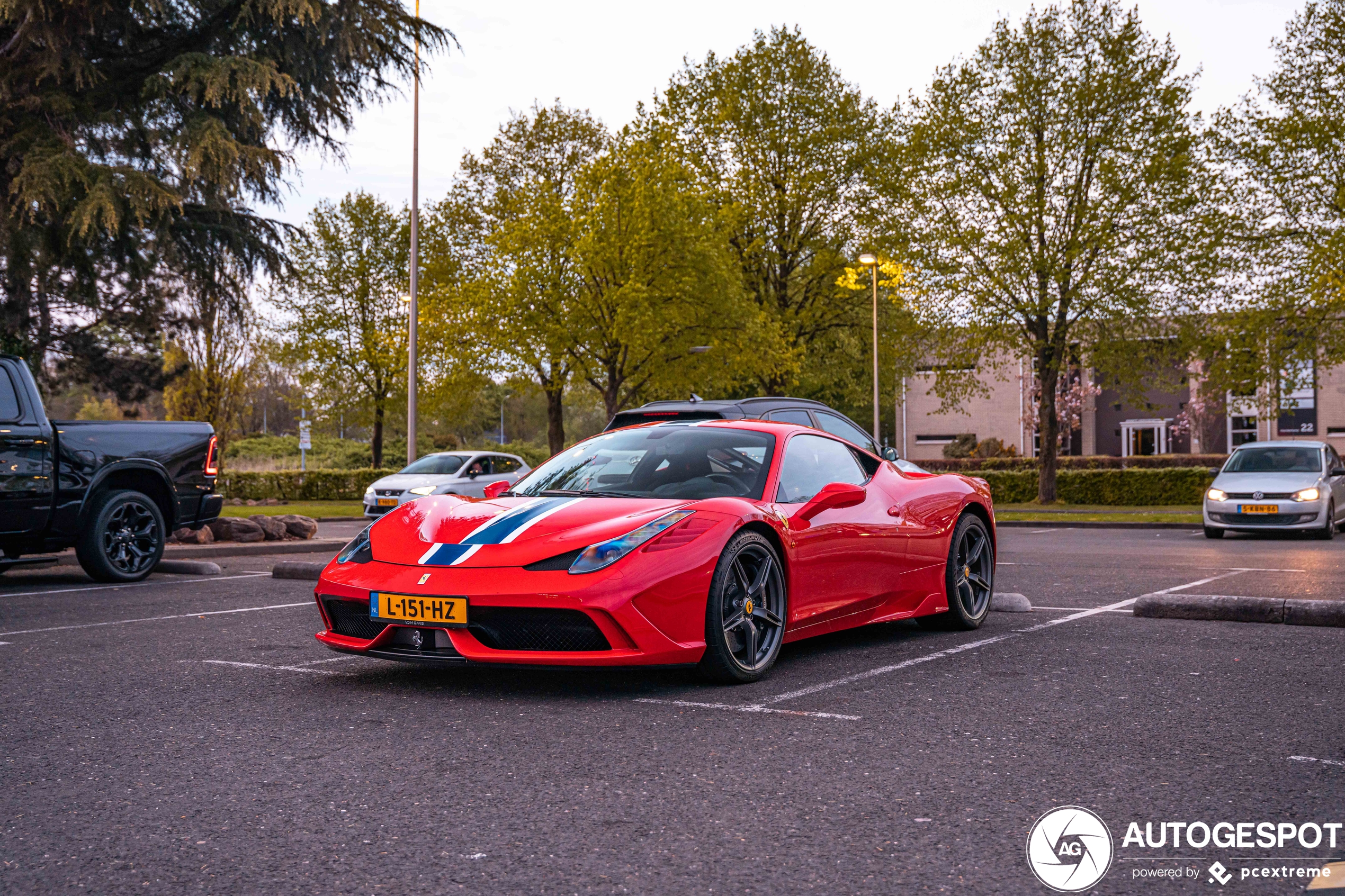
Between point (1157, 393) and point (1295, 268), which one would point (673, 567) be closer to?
point (1295, 268)

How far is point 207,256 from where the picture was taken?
728 inches

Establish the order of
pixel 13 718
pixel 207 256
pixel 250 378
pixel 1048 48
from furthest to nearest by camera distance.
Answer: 1. pixel 250 378
2. pixel 1048 48
3. pixel 207 256
4. pixel 13 718

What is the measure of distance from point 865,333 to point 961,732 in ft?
112

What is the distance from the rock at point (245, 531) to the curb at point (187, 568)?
3700mm

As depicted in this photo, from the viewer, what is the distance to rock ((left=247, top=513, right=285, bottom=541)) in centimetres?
1647

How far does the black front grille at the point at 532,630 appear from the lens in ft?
16.9

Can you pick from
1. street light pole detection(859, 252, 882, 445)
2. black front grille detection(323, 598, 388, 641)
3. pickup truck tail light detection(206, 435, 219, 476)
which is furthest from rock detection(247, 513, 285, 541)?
street light pole detection(859, 252, 882, 445)

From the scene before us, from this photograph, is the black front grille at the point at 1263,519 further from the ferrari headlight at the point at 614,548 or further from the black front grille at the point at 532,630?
the black front grille at the point at 532,630

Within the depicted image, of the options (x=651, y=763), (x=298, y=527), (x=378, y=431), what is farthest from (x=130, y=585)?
(x=378, y=431)

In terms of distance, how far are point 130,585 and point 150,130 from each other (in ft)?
29.7

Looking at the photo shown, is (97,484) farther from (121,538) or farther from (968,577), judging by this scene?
(968,577)

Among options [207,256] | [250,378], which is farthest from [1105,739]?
[250,378]

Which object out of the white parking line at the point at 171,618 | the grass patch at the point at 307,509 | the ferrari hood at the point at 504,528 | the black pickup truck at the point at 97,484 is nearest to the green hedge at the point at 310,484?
the grass patch at the point at 307,509

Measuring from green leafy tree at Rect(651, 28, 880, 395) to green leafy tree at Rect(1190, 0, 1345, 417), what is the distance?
10992mm
